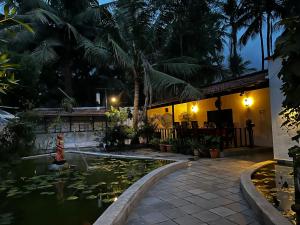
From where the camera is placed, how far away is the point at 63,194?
209 inches

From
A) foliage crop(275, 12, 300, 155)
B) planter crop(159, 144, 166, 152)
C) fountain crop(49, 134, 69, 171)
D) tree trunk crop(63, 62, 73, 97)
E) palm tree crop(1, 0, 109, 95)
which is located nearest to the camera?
foliage crop(275, 12, 300, 155)

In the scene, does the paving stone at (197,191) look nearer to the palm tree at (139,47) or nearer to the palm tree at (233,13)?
the palm tree at (139,47)

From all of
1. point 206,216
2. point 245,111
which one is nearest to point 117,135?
point 245,111

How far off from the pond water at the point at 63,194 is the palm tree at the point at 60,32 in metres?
10.7

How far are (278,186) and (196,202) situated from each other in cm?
177

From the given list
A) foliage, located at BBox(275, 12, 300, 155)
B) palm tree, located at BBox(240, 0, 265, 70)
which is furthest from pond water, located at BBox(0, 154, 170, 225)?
palm tree, located at BBox(240, 0, 265, 70)

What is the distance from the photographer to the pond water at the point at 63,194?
13.4 ft

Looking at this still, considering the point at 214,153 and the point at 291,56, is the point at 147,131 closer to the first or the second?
the point at 214,153

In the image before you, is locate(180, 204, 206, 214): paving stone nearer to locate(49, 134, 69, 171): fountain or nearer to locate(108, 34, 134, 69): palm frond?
locate(49, 134, 69, 171): fountain

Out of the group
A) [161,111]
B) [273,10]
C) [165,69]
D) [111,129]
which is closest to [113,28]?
[165,69]

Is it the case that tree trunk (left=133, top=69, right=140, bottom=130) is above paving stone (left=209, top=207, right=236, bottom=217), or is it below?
above

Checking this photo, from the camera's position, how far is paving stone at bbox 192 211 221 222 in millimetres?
3658

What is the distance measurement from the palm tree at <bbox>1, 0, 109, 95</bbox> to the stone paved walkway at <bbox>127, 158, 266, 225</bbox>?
1267cm

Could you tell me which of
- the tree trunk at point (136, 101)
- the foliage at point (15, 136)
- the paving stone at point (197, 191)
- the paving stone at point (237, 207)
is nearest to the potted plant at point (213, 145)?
the paving stone at point (197, 191)
